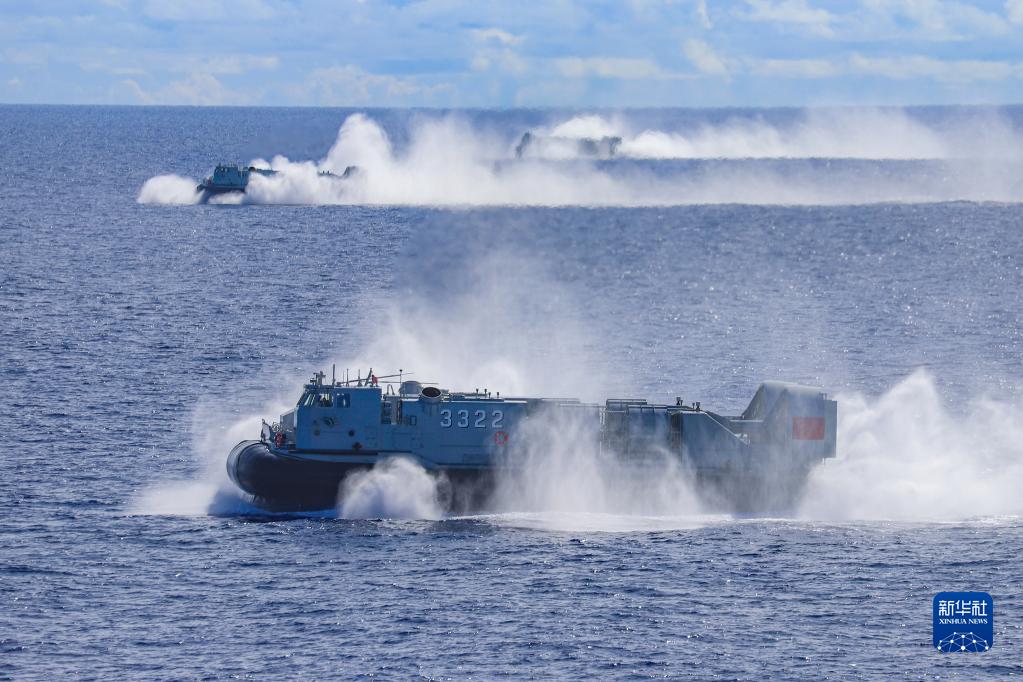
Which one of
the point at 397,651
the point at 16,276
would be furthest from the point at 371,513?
the point at 16,276

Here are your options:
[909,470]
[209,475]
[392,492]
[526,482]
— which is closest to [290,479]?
[392,492]

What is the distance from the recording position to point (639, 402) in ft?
205

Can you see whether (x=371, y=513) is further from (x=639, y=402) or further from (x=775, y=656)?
(x=775, y=656)

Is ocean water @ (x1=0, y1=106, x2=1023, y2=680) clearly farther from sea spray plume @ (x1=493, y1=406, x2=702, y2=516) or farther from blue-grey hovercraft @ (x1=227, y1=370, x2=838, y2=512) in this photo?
blue-grey hovercraft @ (x1=227, y1=370, x2=838, y2=512)

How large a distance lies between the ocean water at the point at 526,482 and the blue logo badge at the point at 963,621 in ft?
1.62

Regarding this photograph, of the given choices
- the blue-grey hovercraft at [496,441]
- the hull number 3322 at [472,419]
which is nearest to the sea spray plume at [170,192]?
the blue-grey hovercraft at [496,441]

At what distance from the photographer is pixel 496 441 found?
2414 inches

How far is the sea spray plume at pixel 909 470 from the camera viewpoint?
61.5m

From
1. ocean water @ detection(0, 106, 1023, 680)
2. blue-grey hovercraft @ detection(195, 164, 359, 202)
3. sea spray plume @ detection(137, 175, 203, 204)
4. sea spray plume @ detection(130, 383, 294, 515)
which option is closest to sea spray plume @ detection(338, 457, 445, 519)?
ocean water @ detection(0, 106, 1023, 680)

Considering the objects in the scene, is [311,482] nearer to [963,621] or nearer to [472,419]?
[472,419]

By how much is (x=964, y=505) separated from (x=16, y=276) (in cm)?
8356

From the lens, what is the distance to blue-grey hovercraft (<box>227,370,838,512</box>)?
200ft

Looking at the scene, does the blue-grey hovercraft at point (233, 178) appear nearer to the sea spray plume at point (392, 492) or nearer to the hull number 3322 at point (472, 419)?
the hull number 3322 at point (472, 419)

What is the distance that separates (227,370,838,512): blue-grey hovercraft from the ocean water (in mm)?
1067
